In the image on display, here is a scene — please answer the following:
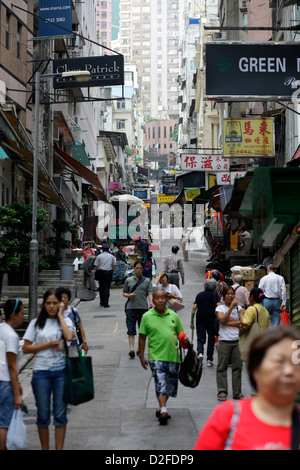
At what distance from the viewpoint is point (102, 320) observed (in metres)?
18.5

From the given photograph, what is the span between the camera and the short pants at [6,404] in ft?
23.0

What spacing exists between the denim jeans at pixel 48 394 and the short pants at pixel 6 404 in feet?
1.02

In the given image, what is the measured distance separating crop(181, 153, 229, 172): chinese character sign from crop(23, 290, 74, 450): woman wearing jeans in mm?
21785

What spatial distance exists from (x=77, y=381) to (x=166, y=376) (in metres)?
2.15

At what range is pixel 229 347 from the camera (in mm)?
10688

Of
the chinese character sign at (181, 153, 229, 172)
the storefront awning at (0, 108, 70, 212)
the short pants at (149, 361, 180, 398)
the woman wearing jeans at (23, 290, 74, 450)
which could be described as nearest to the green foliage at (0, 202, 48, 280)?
the storefront awning at (0, 108, 70, 212)

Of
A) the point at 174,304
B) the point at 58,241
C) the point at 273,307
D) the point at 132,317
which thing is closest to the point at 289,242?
the point at 174,304

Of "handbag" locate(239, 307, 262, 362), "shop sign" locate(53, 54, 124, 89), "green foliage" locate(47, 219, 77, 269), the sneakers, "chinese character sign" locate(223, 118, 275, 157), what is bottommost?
the sneakers

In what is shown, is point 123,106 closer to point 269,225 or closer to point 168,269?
point 168,269

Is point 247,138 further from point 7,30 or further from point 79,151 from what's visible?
point 79,151

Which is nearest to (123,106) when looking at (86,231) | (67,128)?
(86,231)

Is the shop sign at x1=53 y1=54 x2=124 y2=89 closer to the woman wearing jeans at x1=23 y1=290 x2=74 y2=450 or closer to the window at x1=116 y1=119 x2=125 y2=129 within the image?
the woman wearing jeans at x1=23 y1=290 x2=74 y2=450

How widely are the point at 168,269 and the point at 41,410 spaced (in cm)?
984

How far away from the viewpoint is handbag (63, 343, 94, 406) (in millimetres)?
7262
